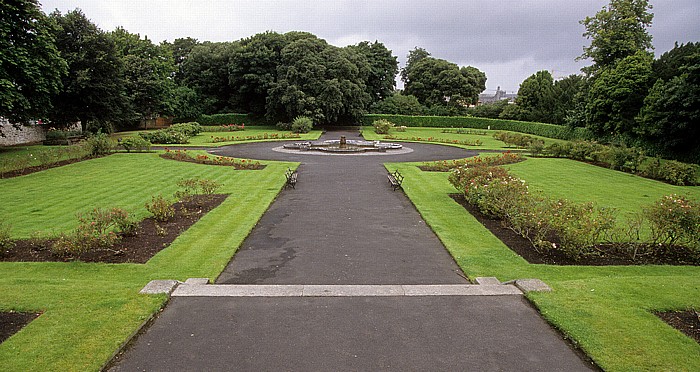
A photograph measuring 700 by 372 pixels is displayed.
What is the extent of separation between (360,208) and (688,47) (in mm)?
28288

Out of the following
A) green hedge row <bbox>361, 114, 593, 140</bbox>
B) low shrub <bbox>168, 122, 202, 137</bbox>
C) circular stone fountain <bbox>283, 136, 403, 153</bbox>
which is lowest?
circular stone fountain <bbox>283, 136, 403, 153</bbox>

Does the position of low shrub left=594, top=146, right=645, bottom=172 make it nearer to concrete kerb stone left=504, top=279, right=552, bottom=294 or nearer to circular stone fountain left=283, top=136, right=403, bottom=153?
circular stone fountain left=283, top=136, right=403, bottom=153

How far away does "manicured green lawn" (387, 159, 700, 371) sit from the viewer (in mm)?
4645

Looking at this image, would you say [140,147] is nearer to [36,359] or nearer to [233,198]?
[233,198]

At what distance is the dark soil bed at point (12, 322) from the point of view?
4910mm

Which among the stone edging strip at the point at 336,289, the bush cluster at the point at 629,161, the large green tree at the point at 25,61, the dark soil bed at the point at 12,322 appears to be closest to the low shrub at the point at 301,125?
the large green tree at the point at 25,61

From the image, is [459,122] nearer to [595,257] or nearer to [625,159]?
[625,159]

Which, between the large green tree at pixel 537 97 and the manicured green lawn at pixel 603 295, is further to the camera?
the large green tree at pixel 537 97

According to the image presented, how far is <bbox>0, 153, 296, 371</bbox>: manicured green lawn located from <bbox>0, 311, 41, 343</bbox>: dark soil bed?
118mm

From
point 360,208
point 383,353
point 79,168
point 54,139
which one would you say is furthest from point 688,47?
point 54,139

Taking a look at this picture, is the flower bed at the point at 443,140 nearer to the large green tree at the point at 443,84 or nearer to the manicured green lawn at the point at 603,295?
the manicured green lawn at the point at 603,295

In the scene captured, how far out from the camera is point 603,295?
612 centimetres

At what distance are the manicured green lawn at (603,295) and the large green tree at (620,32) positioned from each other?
2979 cm

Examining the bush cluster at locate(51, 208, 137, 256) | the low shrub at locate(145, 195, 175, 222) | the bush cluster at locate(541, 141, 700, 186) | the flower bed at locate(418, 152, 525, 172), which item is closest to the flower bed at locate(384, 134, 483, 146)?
the bush cluster at locate(541, 141, 700, 186)
